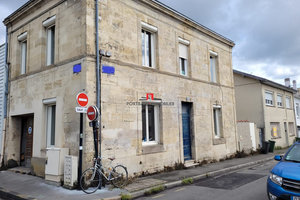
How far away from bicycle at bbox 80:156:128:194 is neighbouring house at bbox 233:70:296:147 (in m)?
14.4

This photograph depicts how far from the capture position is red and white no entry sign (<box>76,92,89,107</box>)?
6563mm

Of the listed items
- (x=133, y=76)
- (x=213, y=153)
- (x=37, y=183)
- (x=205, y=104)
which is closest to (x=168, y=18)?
(x=133, y=76)

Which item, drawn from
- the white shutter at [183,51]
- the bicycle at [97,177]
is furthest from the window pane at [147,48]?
the bicycle at [97,177]

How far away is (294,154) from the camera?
5559mm

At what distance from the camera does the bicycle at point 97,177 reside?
22.2ft

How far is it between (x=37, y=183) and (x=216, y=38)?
1157cm

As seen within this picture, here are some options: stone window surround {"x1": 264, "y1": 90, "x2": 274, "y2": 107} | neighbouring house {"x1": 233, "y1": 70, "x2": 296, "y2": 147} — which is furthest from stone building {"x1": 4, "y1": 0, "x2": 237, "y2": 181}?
stone window surround {"x1": 264, "y1": 90, "x2": 274, "y2": 107}

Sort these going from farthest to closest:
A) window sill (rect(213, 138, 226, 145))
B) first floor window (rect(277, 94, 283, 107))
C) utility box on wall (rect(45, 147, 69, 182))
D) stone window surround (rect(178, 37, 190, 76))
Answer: first floor window (rect(277, 94, 283, 107)) < window sill (rect(213, 138, 226, 145)) < stone window surround (rect(178, 37, 190, 76)) < utility box on wall (rect(45, 147, 69, 182))

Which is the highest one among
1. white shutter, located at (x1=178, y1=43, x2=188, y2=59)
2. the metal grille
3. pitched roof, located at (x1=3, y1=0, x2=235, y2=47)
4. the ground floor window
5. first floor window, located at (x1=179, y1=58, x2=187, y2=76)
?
pitched roof, located at (x1=3, y1=0, x2=235, y2=47)

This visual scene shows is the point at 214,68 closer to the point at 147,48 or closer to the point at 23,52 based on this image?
the point at 147,48

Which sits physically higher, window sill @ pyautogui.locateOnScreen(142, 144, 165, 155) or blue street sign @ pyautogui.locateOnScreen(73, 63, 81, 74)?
blue street sign @ pyautogui.locateOnScreen(73, 63, 81, 74)

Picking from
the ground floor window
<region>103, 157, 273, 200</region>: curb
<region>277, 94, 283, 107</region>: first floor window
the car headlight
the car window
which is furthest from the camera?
<region>277, 94, 283, 107</region>: first floor window

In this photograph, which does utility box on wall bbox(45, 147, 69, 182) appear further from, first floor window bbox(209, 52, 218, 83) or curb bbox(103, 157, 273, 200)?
first floor window bbox(209, 52, 218, 83)

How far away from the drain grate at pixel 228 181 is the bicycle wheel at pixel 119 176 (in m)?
2.44
